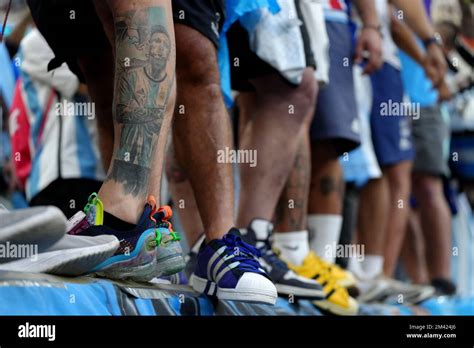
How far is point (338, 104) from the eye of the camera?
4414mm

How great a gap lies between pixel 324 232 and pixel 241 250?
179cm

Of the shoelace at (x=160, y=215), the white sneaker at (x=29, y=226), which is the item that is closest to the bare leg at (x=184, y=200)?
the shoelace at (x=160, y=215)

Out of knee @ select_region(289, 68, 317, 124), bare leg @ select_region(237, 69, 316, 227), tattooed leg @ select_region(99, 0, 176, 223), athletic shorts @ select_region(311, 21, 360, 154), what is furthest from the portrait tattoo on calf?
athletic shorts @ select_region(311, 21, 360, 154)

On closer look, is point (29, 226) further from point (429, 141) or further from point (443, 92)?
point (429, 141)

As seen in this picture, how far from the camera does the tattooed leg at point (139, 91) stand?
239cm

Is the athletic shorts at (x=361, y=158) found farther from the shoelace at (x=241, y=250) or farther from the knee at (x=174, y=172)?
the shoelace at (x=241, y=250)

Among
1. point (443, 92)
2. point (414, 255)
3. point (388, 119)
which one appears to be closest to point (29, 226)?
point (388, 119)

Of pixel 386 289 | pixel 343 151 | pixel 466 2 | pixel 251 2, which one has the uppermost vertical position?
pixel 466 2

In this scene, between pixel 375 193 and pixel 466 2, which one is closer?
pixel 375 193

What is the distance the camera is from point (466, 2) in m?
7.25

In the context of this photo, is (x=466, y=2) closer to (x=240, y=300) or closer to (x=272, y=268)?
(x=272, y=268)

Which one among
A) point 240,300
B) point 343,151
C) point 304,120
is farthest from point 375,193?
point 240,300

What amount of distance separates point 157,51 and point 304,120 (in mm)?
1277

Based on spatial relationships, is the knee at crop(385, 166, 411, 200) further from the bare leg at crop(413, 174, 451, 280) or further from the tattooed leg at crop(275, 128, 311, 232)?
the tattooed leg at crop(275, 128, 311, 232)
